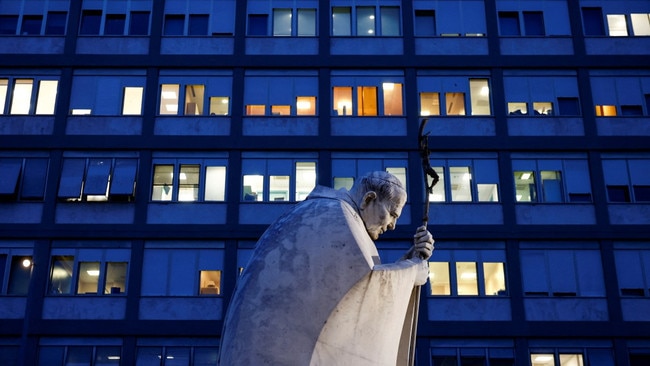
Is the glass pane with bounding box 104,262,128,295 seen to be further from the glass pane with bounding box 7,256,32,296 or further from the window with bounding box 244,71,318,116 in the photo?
the window with bounding box 244,71,318,116

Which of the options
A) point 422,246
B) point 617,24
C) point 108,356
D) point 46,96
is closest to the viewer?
point 422,246

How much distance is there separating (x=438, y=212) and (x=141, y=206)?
1354 centimetres

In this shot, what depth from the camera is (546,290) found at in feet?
109

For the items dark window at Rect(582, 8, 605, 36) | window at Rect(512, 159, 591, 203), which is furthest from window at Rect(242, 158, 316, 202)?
dark window at Rect(582, 8, 605, 36)

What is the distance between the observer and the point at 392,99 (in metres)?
36.4

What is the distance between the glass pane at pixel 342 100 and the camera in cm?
3623

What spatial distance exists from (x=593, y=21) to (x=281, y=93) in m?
16.0

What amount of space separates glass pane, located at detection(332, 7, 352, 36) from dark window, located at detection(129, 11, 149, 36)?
930 cm

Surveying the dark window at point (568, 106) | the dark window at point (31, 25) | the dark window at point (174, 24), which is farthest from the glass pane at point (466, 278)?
the dark window at point (31, 25)

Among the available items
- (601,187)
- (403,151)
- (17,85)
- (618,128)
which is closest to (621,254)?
(601,187)

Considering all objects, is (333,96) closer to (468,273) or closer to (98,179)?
(468,273)

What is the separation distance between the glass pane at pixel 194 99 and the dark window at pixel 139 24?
3.77m

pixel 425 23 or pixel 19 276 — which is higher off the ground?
pixel 425 23

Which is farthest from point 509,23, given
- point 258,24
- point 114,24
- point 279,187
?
point 114,24
